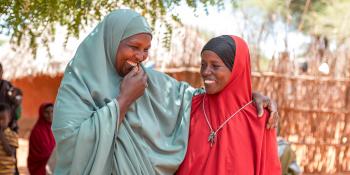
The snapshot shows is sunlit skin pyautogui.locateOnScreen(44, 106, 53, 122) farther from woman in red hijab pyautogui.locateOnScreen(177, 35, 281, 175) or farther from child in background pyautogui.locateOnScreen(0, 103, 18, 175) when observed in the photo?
woman in red hijab pyautogui.locateOnScreen(177, 35, 281, 175)

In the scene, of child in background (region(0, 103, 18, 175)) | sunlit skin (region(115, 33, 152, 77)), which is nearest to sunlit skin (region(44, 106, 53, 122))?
child in background (region(0, 103, 18, 175))

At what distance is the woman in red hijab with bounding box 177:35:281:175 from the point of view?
124 inches

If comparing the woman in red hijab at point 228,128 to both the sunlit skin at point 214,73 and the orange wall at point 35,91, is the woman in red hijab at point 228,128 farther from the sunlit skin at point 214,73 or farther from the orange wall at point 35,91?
the orange wall at point 35,91

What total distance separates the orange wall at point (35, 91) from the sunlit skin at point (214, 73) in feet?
53.2

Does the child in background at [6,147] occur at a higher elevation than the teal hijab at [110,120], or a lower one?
lower

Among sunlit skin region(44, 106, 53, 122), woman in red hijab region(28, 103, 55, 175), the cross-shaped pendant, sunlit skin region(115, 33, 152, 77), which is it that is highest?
sunlit skin region(115, 33, 152, 77)

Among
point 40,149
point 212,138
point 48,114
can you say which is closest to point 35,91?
point 48,114

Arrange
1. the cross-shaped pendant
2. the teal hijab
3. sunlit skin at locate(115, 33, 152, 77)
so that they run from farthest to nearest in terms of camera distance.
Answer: the cross-shaped pendant → sunlit skin at locate(115, 33, 152, 77) → the teal hijab

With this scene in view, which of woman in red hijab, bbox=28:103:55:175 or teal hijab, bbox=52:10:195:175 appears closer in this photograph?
teal hijab, bbox=52:10:195:175

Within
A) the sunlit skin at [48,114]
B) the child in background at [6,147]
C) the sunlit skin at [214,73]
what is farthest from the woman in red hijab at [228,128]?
the sunlit skin at [48,114]

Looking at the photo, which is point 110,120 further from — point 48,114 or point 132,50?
point 48,114

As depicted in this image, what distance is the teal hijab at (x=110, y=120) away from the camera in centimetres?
293

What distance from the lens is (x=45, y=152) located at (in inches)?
297

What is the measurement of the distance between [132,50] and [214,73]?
0.41 metres
